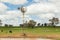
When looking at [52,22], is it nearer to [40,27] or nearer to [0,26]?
[40,27]

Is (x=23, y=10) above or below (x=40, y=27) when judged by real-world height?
above

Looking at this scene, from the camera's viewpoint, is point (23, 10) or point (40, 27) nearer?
point (23, 10)

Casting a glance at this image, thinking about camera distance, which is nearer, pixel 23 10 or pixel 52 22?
pixel 23 10

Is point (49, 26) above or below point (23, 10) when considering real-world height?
below

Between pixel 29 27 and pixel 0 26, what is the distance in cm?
979

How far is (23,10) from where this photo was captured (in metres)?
32.4

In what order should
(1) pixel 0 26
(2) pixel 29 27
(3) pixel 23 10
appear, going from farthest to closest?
(1) pixel 0 26 < (2) pixel 29 27 < (3) pixel 23 10

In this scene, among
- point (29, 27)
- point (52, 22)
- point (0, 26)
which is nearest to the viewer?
point (29, 27)

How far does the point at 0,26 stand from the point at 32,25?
9905 mm

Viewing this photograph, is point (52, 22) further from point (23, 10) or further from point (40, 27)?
point (23, 10)

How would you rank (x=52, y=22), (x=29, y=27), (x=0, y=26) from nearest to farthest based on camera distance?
1. (x=29, y=27)
2. (x=0, y=26)
3. (x=52, y=22)

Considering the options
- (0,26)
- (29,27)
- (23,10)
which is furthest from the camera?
(0,26)

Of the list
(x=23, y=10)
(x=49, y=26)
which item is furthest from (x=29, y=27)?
(x=23, y=10)

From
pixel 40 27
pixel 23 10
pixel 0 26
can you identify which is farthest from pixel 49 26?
pixel 23 10
